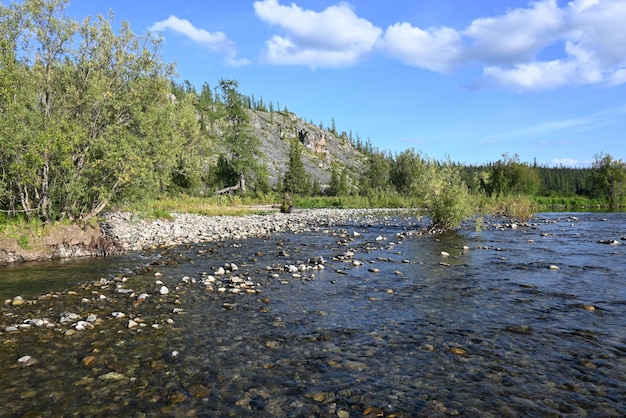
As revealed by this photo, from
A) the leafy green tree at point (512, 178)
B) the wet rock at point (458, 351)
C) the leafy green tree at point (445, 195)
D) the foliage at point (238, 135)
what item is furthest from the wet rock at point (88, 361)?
the leafy green tree at point (512, 178)

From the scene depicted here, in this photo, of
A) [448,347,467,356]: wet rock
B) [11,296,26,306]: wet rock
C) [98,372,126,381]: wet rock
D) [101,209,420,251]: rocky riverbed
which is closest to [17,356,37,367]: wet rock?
[98,372,126,381]: wet rock

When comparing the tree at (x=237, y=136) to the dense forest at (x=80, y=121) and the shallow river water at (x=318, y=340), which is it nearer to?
the dense forest at (x=80, y=121)

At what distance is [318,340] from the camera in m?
7.92

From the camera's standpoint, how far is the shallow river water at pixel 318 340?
5.61m

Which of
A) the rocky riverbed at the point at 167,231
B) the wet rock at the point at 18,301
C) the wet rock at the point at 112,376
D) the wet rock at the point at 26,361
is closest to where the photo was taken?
the wet rock at the point at 112,376

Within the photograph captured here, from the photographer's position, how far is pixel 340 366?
6734 millimetres

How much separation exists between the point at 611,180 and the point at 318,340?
8945 centimetres

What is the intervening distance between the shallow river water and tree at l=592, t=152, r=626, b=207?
7491 centimetres

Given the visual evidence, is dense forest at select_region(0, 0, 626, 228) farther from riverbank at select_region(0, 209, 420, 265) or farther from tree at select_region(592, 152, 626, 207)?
tree at select_region(592, 152, 626, 207)

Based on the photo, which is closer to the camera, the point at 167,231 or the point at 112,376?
the point at 112,376

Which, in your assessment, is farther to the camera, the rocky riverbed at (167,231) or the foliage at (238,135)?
the foliage at (238,135)

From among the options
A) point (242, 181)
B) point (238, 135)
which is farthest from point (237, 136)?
point (242, 181)

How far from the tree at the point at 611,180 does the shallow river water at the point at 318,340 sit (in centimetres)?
7491

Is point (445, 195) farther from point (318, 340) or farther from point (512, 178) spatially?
point (512, 178)
